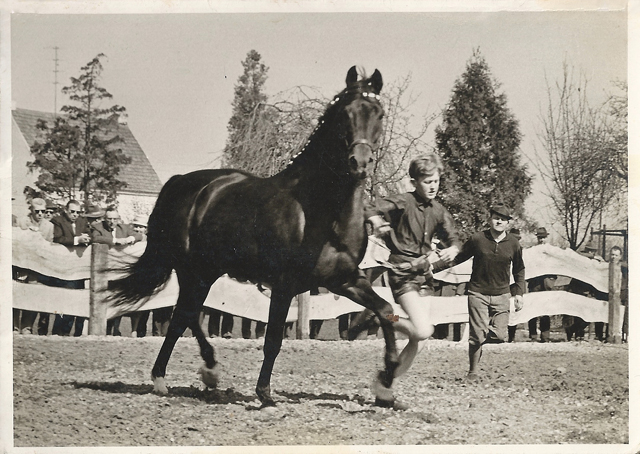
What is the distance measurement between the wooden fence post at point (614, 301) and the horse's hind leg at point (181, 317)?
427 centimetres

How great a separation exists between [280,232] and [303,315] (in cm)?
142

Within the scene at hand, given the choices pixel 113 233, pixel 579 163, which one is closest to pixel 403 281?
pixel 579 163

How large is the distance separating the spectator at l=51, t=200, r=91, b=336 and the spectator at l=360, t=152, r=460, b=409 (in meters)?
2.95

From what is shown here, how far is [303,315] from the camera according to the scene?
8703 mm

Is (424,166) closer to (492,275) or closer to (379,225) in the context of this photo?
(379,225)

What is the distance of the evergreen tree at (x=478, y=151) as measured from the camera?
830cm

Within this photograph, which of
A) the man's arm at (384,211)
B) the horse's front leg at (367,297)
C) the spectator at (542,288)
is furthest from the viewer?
the spectator at (542,288)

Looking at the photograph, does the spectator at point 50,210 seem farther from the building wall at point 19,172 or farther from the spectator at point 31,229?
the building wall at point 19,172

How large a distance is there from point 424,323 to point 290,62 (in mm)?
2873

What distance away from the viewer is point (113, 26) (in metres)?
8.11

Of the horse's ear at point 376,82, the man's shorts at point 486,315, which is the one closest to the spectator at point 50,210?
the horse's ear at point 376,82

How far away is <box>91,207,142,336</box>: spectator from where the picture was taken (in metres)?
8.46

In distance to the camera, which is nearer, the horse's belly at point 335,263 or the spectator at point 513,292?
the horse's belly at point 335,263

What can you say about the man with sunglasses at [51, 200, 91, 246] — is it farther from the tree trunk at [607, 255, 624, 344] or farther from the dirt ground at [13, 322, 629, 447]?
the tree trunk at [607, 255, 624, 344]
